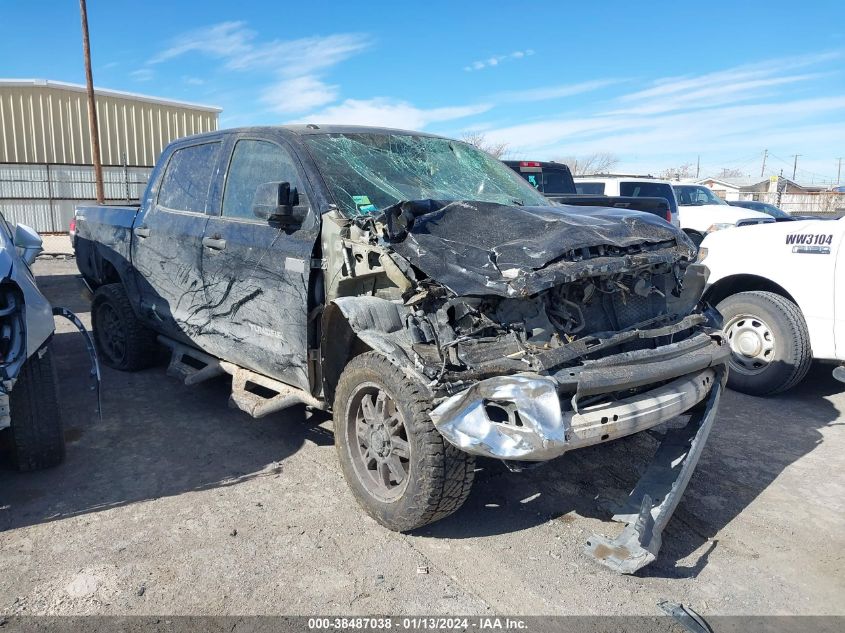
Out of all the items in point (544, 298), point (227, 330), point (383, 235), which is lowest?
point (227, 330)

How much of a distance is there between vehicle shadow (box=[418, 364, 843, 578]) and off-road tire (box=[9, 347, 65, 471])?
2.27 metres

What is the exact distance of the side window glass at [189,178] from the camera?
4676 mm

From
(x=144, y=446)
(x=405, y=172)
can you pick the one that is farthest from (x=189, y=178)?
(x=144, y=446)

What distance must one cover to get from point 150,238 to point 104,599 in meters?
3.05

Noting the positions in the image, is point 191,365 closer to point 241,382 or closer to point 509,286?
point 241,382

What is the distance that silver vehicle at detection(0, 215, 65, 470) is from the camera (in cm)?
340

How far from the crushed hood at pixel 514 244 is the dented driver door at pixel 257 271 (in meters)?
0.67

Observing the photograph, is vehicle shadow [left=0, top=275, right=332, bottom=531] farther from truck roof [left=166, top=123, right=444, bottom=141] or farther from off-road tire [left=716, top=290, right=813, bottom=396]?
off-road tire [left=716, top=290, right=813, bottom=396]

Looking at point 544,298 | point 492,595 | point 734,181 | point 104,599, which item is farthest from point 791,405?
point 734,181

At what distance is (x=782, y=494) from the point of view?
151 inches

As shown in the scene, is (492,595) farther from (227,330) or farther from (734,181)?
(734,181)

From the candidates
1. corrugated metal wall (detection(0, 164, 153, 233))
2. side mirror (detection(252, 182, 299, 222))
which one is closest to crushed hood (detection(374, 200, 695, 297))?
side mirror (detection(252, 182, 299, 222))

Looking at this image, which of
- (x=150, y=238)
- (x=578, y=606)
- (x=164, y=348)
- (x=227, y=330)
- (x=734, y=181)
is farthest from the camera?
(x=734, y=181)

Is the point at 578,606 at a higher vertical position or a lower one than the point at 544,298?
lower
